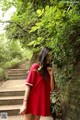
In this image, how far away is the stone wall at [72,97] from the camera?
3020 mm

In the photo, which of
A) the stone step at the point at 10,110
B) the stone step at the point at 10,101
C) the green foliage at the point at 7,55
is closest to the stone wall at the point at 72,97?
the stone step at the point at 10,110

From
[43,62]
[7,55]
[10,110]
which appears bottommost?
[10,110]

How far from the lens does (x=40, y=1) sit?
5.34 m

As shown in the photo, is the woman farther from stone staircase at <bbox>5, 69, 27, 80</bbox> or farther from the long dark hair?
stone staircase at <bbox>5, 69, 27, 80</bbox>

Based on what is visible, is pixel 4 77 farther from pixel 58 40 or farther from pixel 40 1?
pixel 58 40

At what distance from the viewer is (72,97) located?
317cm

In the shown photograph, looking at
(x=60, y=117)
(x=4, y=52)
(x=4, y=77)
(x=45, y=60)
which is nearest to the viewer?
(x=45, y=60)

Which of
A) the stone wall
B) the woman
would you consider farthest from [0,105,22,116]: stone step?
the woman

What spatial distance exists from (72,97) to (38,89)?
0.86 meters

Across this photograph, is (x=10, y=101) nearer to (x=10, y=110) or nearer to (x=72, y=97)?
(x=10, y=110)

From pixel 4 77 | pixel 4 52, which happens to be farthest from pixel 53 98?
pixel 4 52

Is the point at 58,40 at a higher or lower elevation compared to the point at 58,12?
lower

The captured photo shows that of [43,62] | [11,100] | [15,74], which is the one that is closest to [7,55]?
[15,74]

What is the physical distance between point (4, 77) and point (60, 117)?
21.7 ft
